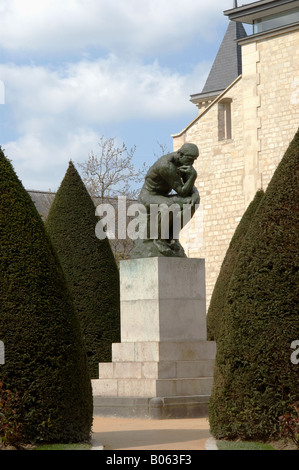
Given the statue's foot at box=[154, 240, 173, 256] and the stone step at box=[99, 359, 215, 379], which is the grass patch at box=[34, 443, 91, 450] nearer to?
the stone step at box=[99, 359, 215, 379]

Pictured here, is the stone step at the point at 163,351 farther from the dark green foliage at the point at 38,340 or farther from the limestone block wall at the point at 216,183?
the limestone block wall at the point at 216,183

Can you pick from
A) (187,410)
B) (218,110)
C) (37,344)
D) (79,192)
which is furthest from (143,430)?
(218,110)

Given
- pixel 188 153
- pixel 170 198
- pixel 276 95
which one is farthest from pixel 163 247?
pixel 276 95

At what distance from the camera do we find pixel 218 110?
88.7 feet

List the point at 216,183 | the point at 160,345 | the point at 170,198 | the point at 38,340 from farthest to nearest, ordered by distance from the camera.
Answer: the point at 216,183 < the point at 170,198 < the point at 160,345 < the point at 38,340

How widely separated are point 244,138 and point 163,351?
14859mm

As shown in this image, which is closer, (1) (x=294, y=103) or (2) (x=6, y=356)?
(2) (x=6, y=356)

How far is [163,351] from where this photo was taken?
12.3 m

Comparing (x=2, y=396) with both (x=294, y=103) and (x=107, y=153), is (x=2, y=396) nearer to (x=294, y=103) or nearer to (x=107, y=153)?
(x=294, y=103)

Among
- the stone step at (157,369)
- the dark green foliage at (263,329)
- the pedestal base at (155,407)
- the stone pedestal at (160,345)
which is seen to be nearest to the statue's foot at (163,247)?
the stone pedestal at (160,345)

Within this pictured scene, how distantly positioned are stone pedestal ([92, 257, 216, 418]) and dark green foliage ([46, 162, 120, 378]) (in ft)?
9.48

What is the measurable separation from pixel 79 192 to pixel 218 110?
11580mm

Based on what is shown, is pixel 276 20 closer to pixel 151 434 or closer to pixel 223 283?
pixel 223 283

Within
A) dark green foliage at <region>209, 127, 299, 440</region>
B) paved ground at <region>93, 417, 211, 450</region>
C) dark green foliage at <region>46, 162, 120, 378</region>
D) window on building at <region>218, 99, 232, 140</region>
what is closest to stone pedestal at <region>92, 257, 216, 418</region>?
paved ground at <region>93, 417, 211, 450</region>
